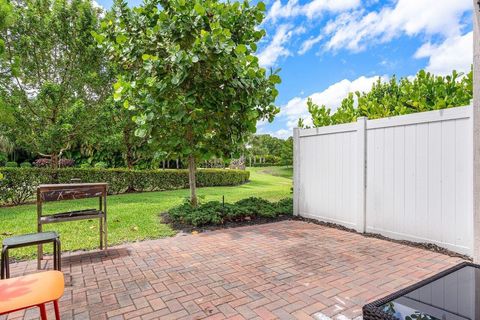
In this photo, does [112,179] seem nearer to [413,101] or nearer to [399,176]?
[399,176]

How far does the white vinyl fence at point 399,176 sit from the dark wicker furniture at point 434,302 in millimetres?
2351

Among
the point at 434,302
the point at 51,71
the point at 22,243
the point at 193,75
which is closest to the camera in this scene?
the point at 434,302

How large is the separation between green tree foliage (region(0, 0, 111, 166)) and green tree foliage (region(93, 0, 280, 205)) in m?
4.90

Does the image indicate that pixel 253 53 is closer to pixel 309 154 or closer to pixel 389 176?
pixel 309 154

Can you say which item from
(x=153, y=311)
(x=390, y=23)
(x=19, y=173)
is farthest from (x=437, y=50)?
(x=19, y=173)

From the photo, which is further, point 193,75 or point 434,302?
point 193,75

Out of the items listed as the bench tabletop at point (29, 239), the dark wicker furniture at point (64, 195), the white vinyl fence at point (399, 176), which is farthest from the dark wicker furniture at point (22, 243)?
the white vinyl fence at point (399, 176)

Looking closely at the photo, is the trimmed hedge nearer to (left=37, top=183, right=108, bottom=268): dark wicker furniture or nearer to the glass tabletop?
(left=37, top=183, right=108, bottom=268): dark wicker furniture

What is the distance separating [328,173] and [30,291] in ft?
16.6

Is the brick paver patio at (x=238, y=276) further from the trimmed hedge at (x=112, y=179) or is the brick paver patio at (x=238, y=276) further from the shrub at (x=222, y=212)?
the trimmed hedge at (x=112, y=179)

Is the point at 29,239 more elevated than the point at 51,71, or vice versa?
the point at 51,71

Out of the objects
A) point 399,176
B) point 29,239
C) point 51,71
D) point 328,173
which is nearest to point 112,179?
point 51,71

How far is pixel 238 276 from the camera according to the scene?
3213mm

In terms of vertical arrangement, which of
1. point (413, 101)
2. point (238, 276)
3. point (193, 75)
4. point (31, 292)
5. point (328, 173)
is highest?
point (193, 75)
